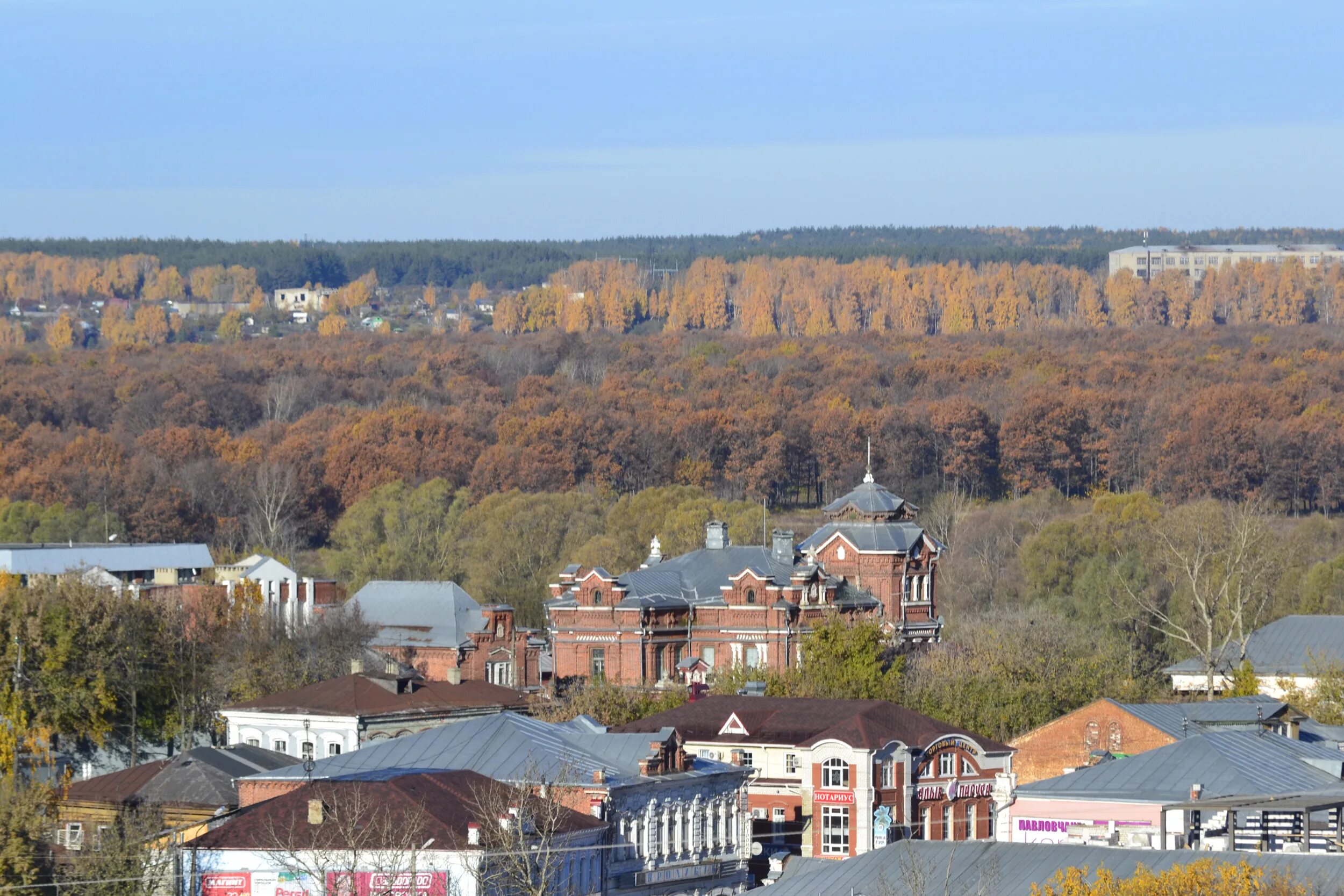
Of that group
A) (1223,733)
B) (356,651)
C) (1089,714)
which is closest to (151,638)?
(356,651)

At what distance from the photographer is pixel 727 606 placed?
266ft

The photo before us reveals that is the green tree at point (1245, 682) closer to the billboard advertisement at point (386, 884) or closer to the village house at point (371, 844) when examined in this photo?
the village house at point (371, 844)

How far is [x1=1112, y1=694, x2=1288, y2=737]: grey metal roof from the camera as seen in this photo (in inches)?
2195

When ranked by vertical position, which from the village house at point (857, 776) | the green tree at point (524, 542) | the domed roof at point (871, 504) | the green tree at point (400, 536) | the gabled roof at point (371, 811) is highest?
the gabled roof at point (371, 811)


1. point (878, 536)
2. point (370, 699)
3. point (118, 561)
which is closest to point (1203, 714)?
point (370, 699)

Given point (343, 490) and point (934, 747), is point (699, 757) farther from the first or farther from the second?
point (343, 490)

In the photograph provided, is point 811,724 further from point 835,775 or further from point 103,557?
point 103,557

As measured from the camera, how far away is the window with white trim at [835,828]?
5912cm

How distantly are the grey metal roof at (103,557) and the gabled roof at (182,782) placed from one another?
4195 cm

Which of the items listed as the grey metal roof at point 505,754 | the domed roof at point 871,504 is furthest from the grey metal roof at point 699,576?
the grey metal roof at point 505,754

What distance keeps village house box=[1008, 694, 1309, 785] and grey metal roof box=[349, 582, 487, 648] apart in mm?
27014

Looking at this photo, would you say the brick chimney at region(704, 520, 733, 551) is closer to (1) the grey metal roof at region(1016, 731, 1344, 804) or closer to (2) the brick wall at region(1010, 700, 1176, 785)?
(2) the brick wall at region(1010, 700, 1176, 785)

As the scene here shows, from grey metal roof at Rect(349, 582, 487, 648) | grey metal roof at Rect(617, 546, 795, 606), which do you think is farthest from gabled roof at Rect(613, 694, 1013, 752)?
grey metal roof at Rect(349, 582, 487, 648)

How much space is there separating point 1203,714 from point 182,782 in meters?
21.3
